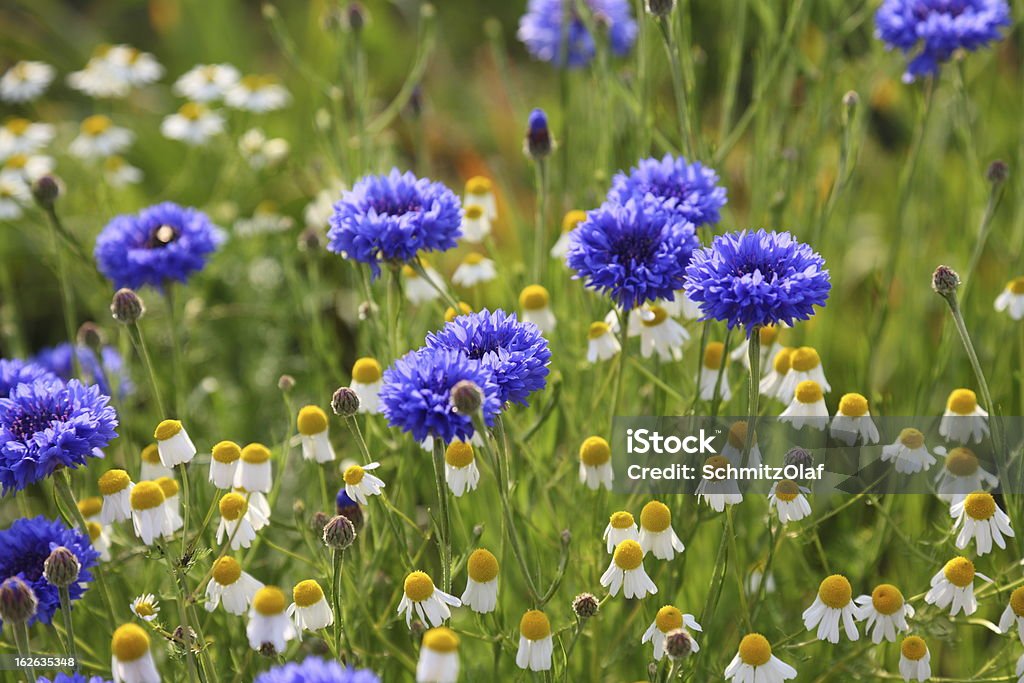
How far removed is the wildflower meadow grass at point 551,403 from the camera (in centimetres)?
118

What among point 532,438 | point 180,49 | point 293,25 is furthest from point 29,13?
point 532,438

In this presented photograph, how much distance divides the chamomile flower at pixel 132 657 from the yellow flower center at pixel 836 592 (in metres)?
0.74

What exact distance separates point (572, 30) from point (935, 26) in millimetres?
716

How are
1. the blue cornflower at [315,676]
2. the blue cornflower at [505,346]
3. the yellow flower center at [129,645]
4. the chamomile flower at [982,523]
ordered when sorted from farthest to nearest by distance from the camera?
1. the chamomile flower at [982,523]
2. the blue cornflower at [505,346]
3. the yellow flower center at [129,645]
4. the blue cornflower at [315,676]

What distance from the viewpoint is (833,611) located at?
Result: 121 centimetres

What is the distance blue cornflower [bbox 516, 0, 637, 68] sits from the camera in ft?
6.85

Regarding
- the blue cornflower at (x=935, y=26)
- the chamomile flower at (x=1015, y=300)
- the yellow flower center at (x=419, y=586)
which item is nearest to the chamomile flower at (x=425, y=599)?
the yellow flower center at (x=419, y=586)

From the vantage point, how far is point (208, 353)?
8.07 ft

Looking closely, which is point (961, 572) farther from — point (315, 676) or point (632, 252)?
point (315, 676)

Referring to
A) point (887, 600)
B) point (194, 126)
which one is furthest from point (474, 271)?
point (194, 126)

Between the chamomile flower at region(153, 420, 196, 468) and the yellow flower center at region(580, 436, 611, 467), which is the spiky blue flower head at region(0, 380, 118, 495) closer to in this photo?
the chamomile flower at region(153, 420, 196, 468)

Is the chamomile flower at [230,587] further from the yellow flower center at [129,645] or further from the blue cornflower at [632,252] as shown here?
the blue cornflower at [632,252]

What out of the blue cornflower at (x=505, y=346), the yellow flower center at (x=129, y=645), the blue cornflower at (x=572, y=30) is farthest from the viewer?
the blue cornflower at (x=572, y=30)

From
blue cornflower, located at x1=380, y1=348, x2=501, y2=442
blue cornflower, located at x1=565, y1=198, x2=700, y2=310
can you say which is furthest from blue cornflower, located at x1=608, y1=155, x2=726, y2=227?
blue cornflower, located at x1=380, y1=348, x2=501, y2=442
